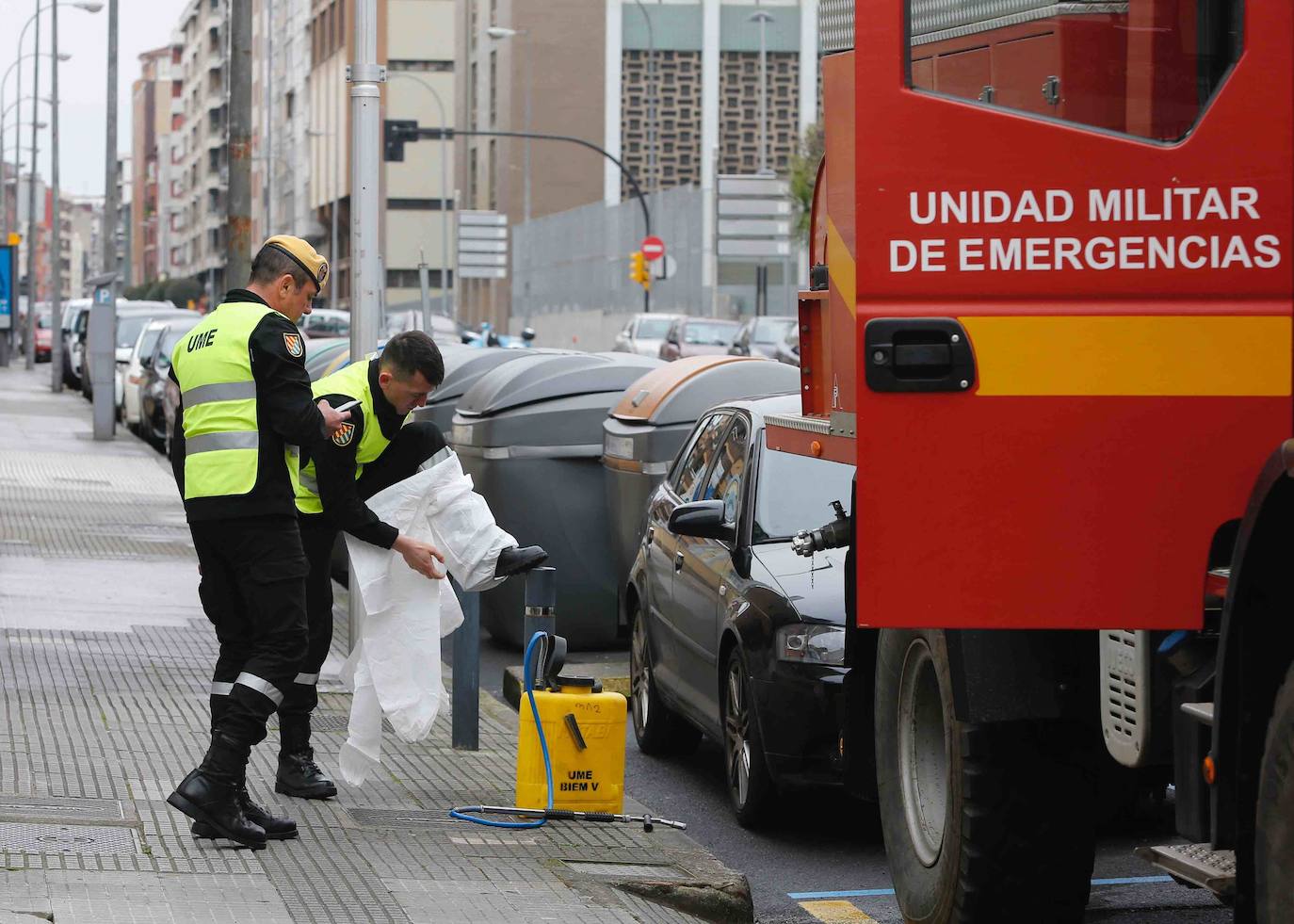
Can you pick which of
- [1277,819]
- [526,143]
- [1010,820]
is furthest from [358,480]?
[526,143]

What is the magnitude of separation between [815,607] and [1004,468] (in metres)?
3.07

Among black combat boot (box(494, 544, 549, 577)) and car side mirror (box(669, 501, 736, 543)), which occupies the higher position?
car side mirror (box(669, 501, 736, 543))

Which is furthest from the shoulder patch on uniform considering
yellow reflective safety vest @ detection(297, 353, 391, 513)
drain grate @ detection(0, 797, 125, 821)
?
drain grate @ detection(0, 797, 125, 821)

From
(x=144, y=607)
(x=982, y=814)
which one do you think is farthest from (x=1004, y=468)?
(x=144, y=607)

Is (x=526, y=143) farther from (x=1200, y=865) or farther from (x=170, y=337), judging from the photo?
(x=1200, y=865)

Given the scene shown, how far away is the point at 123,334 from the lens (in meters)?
38.4

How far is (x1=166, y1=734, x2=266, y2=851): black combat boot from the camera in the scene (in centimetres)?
659

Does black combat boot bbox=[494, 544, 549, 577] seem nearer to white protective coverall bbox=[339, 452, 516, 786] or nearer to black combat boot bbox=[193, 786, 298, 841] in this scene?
white protective coverall bbox=[339, 452, 516, 786]

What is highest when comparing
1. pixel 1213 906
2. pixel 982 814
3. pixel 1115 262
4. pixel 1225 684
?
pixel 1115 262

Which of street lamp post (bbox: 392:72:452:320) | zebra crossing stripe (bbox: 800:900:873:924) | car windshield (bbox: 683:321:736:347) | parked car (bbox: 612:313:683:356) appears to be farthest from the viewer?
street lamp post (bbox: 392:72:452:320)

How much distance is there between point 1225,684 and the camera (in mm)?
4164

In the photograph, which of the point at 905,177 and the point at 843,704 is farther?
the point at 843,704

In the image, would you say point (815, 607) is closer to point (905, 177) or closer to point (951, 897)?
point (951, 897)

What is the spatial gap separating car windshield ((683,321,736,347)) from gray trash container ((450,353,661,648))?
29.8 metres
